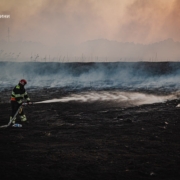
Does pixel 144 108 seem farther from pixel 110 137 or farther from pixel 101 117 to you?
pixel 110 137

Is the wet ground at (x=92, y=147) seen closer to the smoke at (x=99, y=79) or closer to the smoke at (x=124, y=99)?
the smoke at (x=124, y=99)

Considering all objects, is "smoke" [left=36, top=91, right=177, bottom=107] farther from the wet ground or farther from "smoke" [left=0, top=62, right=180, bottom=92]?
"smoke" [left=0, top=62, right=180, bottom=92]

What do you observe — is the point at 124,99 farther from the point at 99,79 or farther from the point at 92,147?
the point at 99,79

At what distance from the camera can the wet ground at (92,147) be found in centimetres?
616

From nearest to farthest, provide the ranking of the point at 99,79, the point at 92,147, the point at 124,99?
1. the point at 92,147
2. the point at 124,99
3. the point at 99,79

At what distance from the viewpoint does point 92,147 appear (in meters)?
8.03

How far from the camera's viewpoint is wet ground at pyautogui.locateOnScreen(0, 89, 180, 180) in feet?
20.2

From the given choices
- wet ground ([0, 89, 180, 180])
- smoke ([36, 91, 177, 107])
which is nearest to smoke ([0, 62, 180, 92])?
smoke ([36, 91, 177, 107])

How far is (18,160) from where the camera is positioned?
6.94 m

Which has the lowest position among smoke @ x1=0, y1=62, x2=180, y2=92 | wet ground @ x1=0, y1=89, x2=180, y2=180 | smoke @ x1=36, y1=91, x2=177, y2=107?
wet ground @ x1=0, y1=89, x2=180, y2=180

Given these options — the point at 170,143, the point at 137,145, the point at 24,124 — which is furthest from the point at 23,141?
the point at 170,143

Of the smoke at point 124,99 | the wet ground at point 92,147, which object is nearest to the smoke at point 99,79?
the smoke at point 124,99

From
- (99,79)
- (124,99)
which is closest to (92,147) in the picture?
(124,99)

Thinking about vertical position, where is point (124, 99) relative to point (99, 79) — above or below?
below
